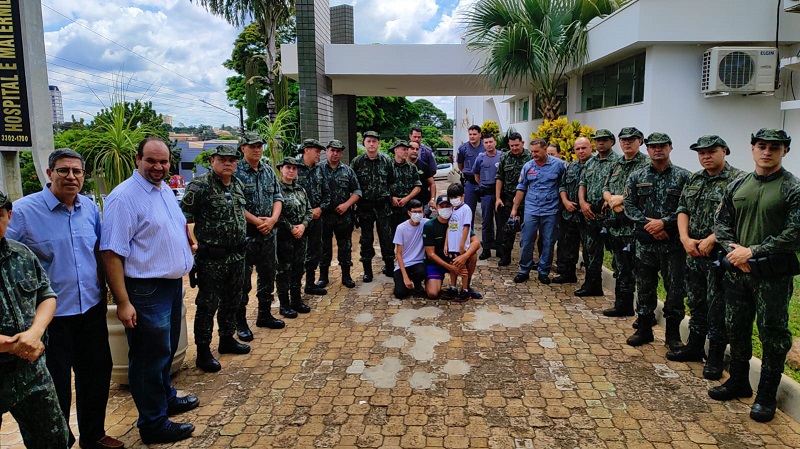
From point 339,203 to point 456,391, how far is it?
3073mm

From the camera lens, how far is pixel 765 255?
10.4 feet

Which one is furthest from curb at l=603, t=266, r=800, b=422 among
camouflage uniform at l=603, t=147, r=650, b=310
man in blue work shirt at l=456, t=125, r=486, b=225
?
man in blue work shirt at l=456, t=125, r=486, b=225

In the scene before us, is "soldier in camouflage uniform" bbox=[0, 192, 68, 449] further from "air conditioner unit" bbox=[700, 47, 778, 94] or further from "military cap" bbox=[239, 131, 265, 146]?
"air conditioner unit" bbox=[700, 47, 778, 94]

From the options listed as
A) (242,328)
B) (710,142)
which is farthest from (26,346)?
(710,142)

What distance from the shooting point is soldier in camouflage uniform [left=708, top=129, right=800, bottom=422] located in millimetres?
3143

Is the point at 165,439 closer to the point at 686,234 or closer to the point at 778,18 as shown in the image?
the point at 686,234

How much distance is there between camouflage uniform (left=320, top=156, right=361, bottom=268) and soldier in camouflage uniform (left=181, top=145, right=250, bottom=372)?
206 cm

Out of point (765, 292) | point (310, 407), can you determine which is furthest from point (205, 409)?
point (765, 292)

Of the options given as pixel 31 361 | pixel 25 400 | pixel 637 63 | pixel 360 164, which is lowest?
pixel 25 400

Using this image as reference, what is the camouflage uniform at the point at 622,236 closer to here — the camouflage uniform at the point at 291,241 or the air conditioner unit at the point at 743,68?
the camouflage uniform at the point at 291,241

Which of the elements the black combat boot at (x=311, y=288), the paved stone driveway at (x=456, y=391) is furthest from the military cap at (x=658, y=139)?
the black combat boot at (x=311, y=288)

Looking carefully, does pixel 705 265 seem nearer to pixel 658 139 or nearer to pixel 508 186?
pixel 658 139

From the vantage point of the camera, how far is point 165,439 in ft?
10.3

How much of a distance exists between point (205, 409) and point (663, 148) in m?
4.10
